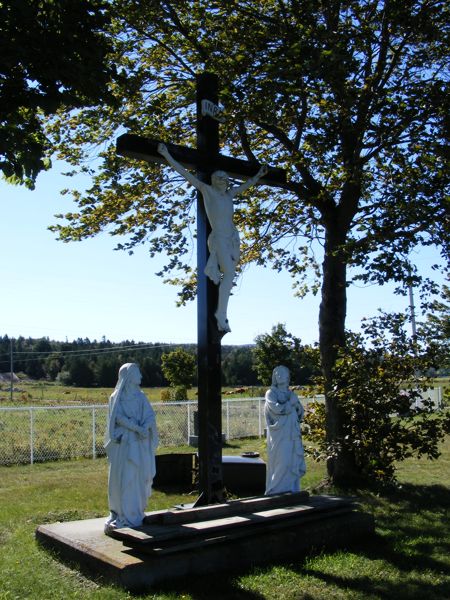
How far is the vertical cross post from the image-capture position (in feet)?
22.2

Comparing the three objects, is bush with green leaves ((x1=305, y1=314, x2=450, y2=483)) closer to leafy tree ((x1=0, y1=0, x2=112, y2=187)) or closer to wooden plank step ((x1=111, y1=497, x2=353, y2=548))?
wooden plank step ((x1=111, y1=497, x2=353, y2=548))

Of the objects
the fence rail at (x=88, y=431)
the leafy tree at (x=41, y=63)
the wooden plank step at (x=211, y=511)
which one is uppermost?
the leafy tree at (x=41, y=63)

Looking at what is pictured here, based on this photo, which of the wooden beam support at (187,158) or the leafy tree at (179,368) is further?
the leafy tree at (179,368)

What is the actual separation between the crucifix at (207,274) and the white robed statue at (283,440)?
125cm

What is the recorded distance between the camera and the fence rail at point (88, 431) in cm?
1753

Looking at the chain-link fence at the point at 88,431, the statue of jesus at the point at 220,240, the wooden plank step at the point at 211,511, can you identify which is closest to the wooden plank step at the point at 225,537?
the wooden plank step at the point at 211,511

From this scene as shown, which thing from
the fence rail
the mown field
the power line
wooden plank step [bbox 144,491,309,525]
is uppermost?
the power line

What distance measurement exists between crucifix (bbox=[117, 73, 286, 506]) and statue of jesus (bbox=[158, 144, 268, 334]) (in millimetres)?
11

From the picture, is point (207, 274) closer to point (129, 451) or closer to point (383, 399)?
point (129, 451)

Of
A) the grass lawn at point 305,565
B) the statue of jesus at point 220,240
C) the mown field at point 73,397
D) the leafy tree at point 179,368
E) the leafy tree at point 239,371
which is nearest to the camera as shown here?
the grass lawn at point 305,565

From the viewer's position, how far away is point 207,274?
23.2 feet

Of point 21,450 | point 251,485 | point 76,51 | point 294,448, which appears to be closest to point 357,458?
point 251,485

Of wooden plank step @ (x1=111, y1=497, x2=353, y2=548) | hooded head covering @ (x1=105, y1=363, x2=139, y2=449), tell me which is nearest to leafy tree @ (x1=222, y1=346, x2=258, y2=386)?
wooden plank step @ (x1=111, y1=497, x2=353, y2=548)

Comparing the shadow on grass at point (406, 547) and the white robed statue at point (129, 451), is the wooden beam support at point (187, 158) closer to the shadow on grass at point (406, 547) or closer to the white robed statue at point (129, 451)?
the white robed statue at point (129, 451)
